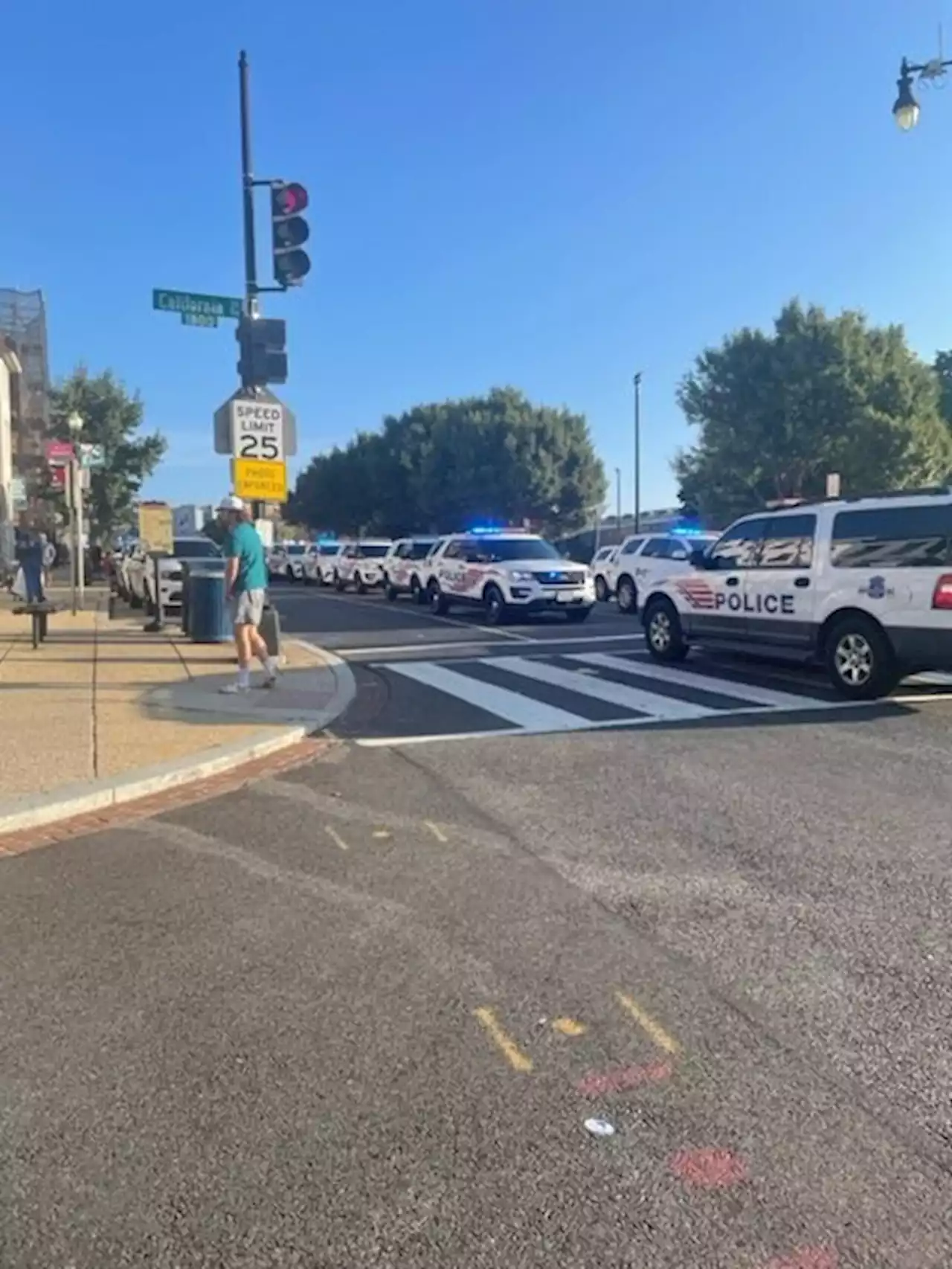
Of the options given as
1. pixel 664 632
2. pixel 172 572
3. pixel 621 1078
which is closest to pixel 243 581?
pixel 664 632

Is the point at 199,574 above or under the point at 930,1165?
above

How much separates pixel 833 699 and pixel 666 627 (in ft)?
10.9

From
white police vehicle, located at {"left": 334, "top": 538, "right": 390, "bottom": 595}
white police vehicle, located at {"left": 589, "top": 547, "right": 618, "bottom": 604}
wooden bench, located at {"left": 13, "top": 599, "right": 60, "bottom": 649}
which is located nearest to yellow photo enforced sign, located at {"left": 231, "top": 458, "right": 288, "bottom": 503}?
wooden bench, located at {"left": 13, "top": 599, "right": 60, "bottom": 649}

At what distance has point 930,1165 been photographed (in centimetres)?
283

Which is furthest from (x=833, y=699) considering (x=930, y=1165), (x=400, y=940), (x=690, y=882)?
(x=930, y=1165)

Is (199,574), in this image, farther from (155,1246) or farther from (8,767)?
(155,1246)

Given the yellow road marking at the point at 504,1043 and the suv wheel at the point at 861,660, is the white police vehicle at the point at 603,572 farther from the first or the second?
the yellow road marking at the point at 504,1043

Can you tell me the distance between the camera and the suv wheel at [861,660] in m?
10.4

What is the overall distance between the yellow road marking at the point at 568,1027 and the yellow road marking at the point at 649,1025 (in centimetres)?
20

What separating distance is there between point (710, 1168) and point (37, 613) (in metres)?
13.5

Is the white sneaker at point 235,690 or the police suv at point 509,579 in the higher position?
the police suv at point 509,579

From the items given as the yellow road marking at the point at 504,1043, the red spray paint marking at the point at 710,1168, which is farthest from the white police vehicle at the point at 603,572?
the red spray paint marking at the point at 710,1168

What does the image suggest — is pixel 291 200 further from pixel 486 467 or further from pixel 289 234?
pixel 486 467

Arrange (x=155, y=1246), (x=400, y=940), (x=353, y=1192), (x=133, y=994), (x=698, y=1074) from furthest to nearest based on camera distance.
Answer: (x=400, y=940) < (x=133, y=994) < (x=698, y=1074) < (x=353, y=1192) < (x=155, y=1246)
